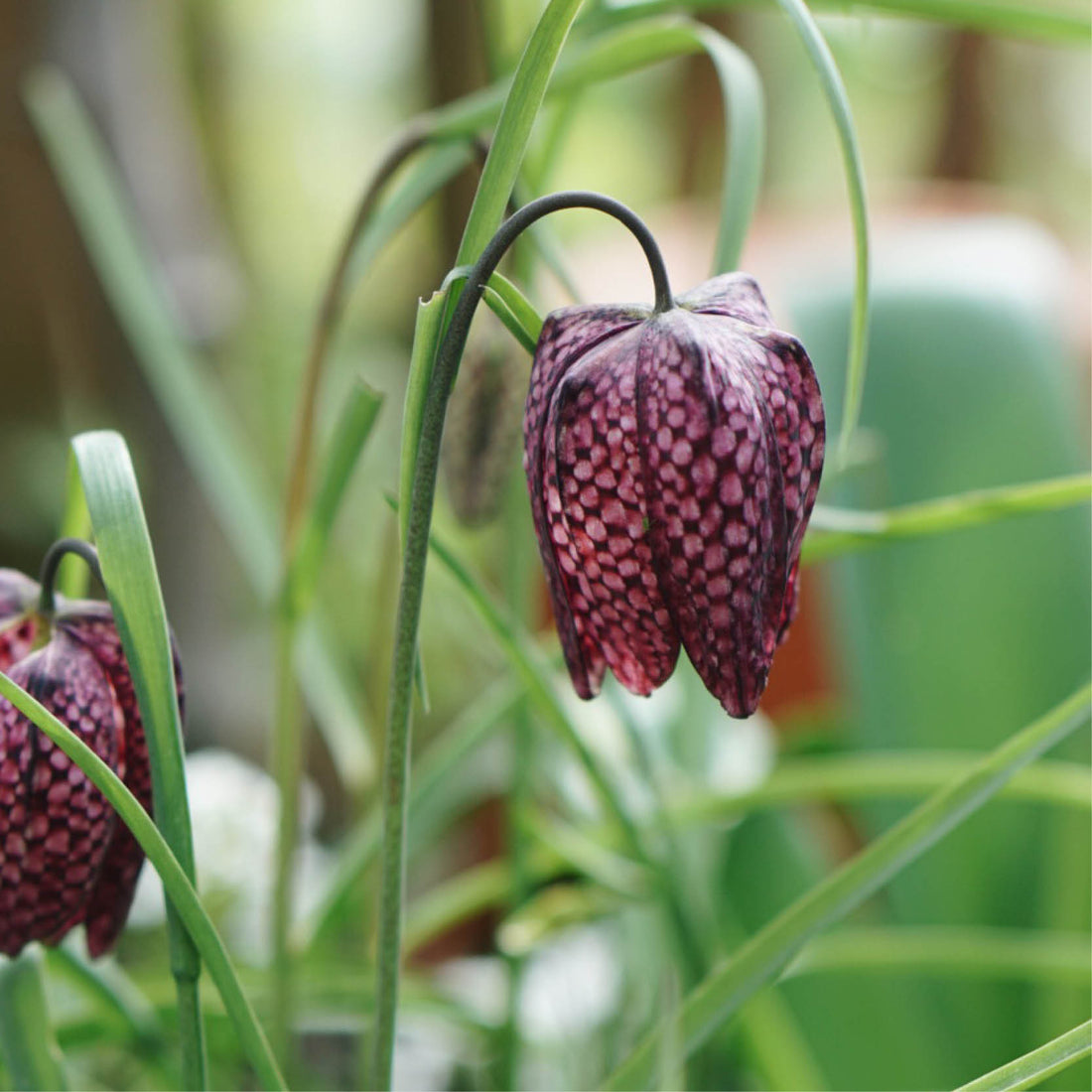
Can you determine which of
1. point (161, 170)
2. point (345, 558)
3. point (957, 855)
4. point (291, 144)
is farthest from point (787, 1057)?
point (291, 144)

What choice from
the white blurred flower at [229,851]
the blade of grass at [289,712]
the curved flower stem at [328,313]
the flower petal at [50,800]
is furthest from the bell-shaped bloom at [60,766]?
the white blurred flower at [229,851]

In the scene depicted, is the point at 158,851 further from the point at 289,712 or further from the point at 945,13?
the point at 945,13

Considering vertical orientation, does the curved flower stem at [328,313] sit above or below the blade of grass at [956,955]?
above

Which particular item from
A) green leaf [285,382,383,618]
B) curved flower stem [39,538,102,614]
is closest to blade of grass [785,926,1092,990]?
green leaf [285,382,383,618]

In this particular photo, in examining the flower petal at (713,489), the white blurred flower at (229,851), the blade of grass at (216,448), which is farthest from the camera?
the white blurred flower at (229,851)

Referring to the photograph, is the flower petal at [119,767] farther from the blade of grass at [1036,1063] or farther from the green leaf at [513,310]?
the blade of grass at [1036,1063]

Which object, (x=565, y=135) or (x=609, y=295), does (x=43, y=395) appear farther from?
(x=565, y=135)

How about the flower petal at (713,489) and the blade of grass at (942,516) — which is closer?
the flower petal at (713,489)
